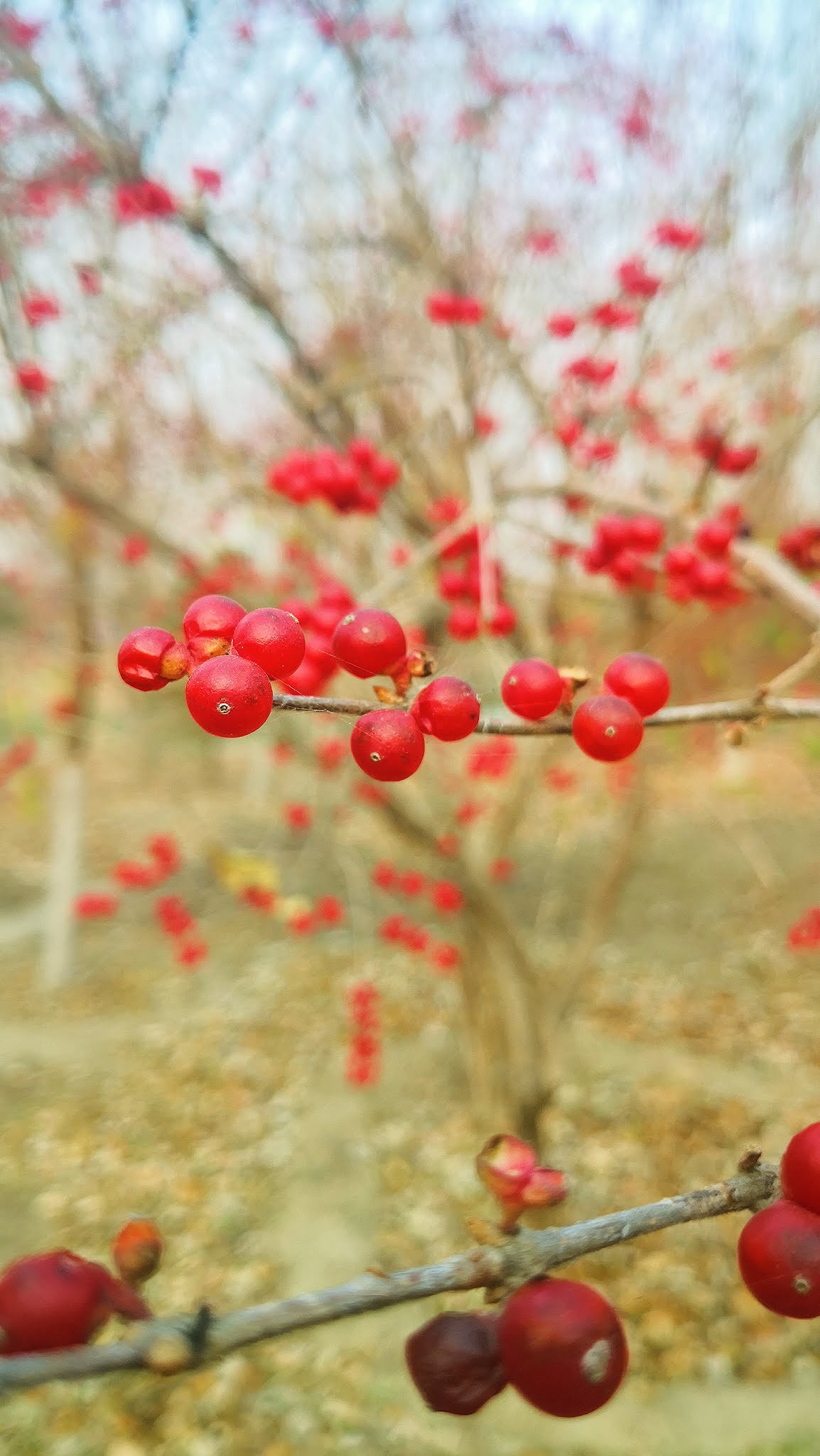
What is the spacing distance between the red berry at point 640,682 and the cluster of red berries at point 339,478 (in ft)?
4.39

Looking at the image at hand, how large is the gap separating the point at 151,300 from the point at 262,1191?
4.33 meters

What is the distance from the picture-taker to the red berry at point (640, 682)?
3.36 feet

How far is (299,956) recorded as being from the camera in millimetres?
6406

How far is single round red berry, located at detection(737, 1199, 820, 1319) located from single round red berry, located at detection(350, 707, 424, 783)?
0.50m

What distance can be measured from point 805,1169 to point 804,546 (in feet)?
4.72

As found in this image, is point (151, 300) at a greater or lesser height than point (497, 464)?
greater

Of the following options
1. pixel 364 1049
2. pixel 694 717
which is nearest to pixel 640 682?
pixel 694 717

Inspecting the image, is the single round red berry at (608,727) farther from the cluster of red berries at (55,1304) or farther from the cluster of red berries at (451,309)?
the cluster of red berries at (451,309)

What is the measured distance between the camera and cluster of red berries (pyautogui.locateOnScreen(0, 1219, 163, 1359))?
0.64 metres

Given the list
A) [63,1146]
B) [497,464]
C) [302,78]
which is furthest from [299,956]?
[302,78]

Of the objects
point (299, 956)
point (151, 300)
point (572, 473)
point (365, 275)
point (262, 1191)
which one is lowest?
point (262, 1191)

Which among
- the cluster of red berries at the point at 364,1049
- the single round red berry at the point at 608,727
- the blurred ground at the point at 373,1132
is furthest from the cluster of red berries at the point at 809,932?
the single round red berry at the point at 608,727

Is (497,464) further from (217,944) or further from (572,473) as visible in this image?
(217,944)

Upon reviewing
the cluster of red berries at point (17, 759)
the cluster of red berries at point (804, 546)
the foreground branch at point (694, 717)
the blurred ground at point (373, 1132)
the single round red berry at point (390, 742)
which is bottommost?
the blurred ground at point (373, 1132)
